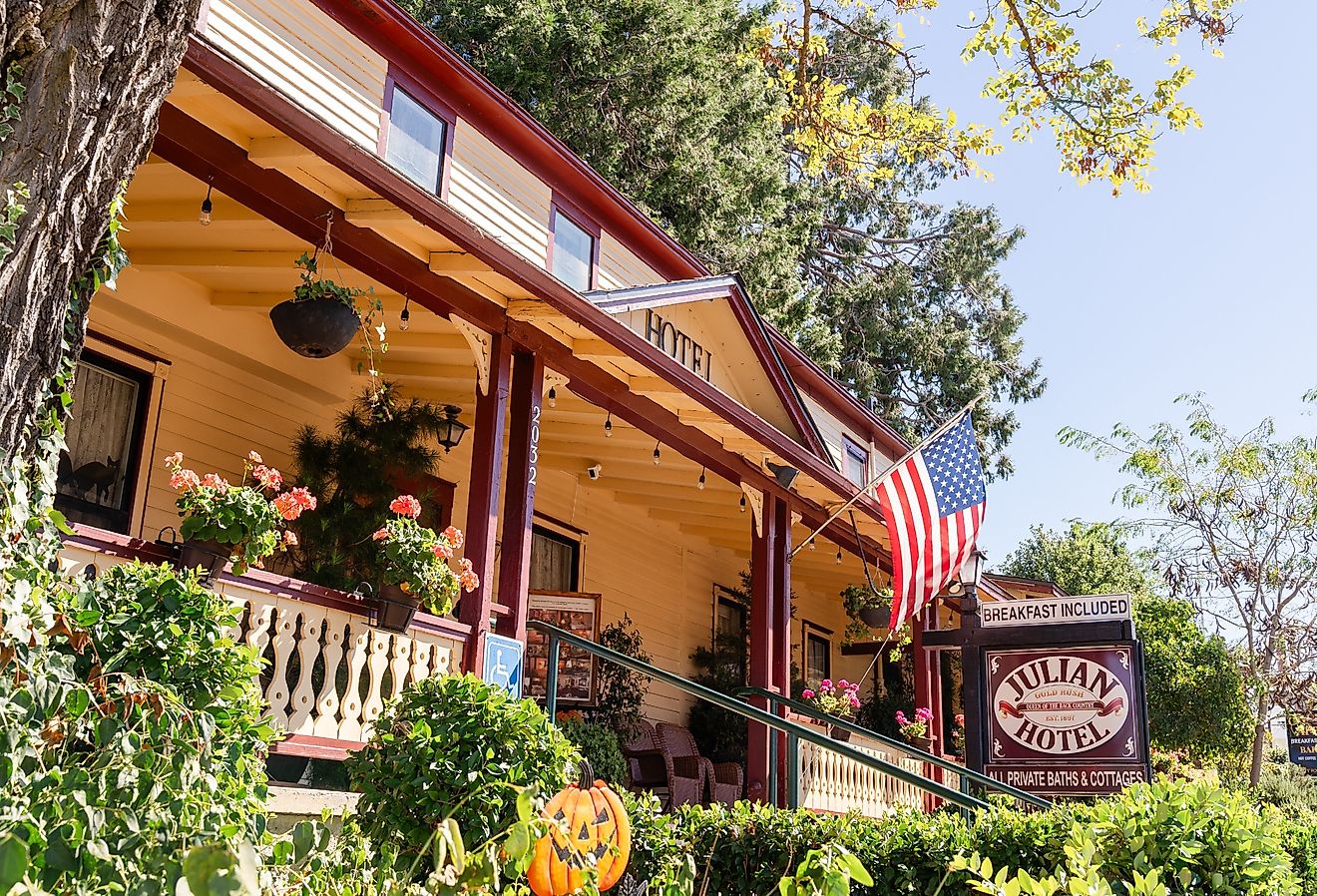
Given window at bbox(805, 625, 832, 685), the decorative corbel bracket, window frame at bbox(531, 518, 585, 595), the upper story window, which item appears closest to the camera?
the decorative corbel bracket

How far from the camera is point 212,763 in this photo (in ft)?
10.7

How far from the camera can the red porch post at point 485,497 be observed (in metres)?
7.30

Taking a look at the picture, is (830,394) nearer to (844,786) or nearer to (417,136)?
(844,786)

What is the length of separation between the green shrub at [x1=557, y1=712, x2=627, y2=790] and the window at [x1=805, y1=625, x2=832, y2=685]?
9060 mm

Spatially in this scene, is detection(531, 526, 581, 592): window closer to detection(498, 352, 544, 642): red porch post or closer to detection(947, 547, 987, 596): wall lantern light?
detection(947, 547, 987, 596): wall lantern light

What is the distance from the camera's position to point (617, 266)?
11.9 m

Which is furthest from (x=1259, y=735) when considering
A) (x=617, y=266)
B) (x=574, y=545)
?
(x=617, y=266)

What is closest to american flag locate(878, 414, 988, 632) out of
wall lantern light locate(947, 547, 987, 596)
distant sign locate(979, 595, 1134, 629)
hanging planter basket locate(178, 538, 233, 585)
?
distant sign locate(979, 595, 1134, 629)

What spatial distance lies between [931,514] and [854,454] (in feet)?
22.2

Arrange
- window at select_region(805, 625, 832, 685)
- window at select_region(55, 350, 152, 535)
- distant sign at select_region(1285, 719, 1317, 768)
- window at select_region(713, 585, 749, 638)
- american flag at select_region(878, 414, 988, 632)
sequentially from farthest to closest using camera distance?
distant sign at select_region(1285, 719, 1317, 768) → window at select_region(805, 625, 832, 685) → window at select_region(713, 585, 749, 638) → american flag at select_region(878, 414, 988, 632) → window at select_region(55, 350, 152, 535)

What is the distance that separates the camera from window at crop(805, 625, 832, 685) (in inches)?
743

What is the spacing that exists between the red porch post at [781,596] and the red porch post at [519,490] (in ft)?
12.9

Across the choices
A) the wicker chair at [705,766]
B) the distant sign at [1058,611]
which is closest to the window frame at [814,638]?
the wicker chair at [705,766]

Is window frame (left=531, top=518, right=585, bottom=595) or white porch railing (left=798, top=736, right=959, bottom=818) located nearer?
white porch railing (left=798, top=736, right=959, bottom=818)
